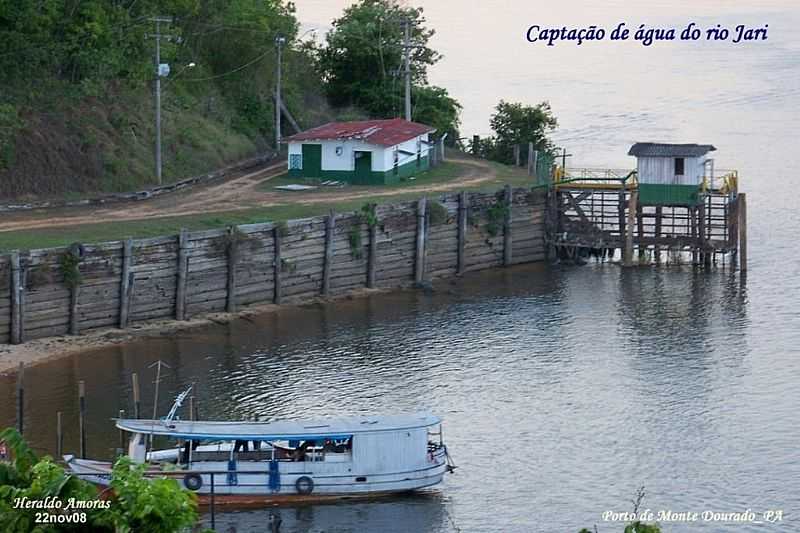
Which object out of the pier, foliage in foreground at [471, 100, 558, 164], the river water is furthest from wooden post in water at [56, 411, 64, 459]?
foliage in foreground at [471, 100, 558, 164]

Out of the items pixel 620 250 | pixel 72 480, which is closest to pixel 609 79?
pixel 620 250

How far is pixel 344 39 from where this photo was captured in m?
103

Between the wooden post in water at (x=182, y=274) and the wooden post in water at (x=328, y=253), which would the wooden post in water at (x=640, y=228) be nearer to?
the wooden post in water at (x=328, y=253)

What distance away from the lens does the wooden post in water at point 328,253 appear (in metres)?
73.2

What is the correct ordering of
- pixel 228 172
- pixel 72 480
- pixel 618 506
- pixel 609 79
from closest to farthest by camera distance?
pixel 72 480
pixel 618 506
pixel 228 172
pixel 609 79

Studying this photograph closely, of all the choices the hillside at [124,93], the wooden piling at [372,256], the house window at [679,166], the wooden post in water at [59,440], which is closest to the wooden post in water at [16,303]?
the wooden post in water at [59,440]

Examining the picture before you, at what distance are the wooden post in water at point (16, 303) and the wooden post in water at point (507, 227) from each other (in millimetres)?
29054

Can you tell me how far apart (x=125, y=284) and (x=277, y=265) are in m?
8.48

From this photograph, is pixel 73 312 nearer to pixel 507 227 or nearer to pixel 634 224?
pixel 507 227

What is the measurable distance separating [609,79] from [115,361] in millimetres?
115973

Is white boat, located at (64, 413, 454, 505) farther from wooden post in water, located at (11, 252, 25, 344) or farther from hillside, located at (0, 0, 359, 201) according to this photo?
hillside, located at (0, 0, 359, 201)

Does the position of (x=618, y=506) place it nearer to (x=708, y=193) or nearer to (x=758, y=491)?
(x=758, y=491)

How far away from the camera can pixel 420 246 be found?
254ft

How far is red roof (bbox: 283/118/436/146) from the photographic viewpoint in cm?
8412
